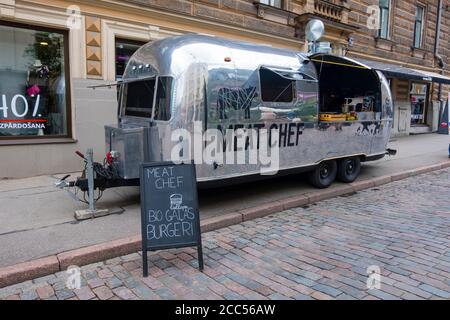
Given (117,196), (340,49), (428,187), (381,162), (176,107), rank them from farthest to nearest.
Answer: (340,49), (381,162), (428,187), (117,196), (176,107)

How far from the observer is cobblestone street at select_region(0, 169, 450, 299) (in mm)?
3619

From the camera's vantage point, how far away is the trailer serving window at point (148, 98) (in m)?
5.44

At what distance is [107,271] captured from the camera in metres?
4.09

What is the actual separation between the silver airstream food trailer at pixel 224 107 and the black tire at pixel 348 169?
1.2 inches

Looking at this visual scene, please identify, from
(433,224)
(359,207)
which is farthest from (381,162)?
(433,224)

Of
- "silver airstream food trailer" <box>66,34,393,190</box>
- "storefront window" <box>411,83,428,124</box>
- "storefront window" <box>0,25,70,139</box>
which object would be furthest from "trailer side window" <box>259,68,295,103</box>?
"storefront window" <box>411,83,428,124</box>

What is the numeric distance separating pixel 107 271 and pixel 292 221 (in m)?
2.91

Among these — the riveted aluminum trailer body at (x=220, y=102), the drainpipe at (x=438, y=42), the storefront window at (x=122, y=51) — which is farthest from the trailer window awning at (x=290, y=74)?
the drainpipe at (x=438, y=42)

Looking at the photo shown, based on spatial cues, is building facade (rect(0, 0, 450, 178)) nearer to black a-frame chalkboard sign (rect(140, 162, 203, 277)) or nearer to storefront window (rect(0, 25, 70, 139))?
storefront window (rect(0, 25, 70, 139))

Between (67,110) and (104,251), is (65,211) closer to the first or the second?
(104,251)

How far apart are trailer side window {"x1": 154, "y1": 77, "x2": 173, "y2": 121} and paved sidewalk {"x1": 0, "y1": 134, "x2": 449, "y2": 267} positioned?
59.0 inches
